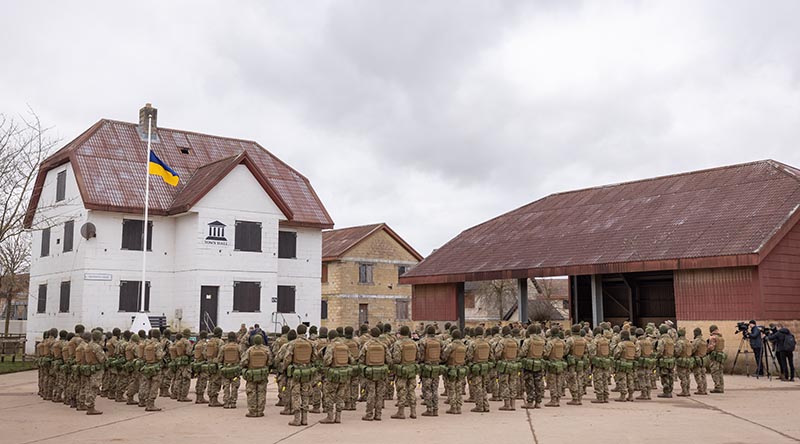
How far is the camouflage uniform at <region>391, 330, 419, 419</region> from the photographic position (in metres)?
14.1

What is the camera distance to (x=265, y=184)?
104 feet

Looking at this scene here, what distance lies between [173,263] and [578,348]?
19.7 meters

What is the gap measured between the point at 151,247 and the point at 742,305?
2200 centimetres

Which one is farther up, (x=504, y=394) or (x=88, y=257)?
(x=88, y=257)

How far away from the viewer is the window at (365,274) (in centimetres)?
4703

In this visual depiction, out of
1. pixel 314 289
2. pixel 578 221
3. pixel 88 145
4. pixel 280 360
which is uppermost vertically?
pixel 88 145

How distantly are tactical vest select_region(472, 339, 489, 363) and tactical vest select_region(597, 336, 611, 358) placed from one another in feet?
9.52

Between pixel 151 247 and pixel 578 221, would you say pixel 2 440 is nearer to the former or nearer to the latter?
pixel 151 247

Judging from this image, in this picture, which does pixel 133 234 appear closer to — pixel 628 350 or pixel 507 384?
pixel 507 384

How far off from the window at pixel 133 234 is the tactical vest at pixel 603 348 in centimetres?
2017

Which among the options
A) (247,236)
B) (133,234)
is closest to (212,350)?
(247,236)

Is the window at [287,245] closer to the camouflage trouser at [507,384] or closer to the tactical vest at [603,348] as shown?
the camouflage trouser at [507,384]

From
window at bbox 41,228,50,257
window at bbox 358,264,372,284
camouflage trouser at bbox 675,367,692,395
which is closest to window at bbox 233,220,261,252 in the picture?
window at bbox 41,228,50,257

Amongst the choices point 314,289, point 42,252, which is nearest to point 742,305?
point 314,289
